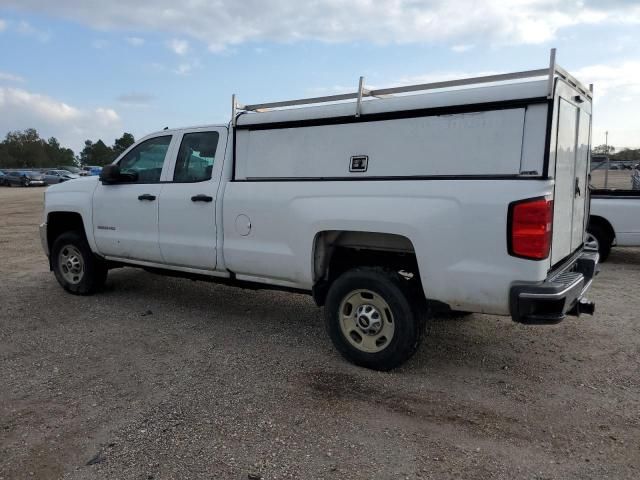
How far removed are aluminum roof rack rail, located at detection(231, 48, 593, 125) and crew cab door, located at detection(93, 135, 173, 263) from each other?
133 centimetres

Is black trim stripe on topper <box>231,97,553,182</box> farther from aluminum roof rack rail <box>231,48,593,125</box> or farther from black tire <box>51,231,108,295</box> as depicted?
black tire <box>51,231,108,295</box>

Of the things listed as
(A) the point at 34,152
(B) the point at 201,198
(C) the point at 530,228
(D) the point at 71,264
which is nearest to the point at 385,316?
(C) the point at 530,228

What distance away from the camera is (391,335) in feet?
14.0

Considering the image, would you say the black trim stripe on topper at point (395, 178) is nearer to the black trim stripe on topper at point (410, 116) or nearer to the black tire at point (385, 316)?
the black trim stripe on topper at point (410, 116)

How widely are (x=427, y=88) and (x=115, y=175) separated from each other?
3.66m

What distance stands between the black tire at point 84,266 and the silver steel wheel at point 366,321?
367cm

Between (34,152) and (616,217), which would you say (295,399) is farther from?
(34,152)

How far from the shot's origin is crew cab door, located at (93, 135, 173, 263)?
5863 millimetres

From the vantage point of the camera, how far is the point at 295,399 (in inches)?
154

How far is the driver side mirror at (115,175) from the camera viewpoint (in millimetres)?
6051

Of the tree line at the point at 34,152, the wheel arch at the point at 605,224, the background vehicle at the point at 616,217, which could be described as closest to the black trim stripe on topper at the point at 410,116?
the background vehicle at the point at 616,217

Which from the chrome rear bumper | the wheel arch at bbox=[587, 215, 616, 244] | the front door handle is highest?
the front door handle

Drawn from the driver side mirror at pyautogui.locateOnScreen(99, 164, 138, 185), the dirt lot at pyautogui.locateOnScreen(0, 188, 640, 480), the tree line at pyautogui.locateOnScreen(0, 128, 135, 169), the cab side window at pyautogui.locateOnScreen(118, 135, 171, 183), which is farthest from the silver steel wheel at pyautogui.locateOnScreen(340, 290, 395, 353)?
the tree line at pyautogui.locateOnScreen(0, 128, 135, 169)

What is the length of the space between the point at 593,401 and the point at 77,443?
3.49 meters
